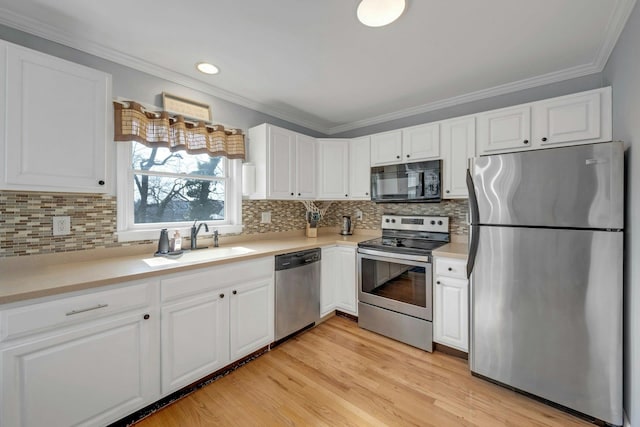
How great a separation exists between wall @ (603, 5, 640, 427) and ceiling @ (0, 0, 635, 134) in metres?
0.21

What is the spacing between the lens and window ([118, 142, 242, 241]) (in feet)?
6.41

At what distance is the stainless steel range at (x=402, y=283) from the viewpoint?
2254 mm

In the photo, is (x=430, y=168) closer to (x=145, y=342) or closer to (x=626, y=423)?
(x=626, y=423)

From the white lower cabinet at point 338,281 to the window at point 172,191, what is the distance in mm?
1015

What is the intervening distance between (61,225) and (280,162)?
1.75 m

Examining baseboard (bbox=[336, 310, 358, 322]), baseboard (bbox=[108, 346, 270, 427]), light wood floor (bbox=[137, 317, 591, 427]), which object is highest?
baseboard (bbox=[336, 310, 358, 322])

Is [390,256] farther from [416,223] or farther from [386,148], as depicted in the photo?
[386,148]

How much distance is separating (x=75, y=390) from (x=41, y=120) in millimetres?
1418

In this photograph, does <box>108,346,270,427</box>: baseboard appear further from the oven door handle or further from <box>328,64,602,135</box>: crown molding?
<box>328,64,602,135</box>: crown molding

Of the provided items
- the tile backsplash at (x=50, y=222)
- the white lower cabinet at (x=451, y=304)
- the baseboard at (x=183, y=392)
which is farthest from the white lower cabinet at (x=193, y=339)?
the white lower cabinet at (x=451, y=304)

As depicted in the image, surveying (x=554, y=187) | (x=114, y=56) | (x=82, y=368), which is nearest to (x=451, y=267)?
(x=554, y=187)

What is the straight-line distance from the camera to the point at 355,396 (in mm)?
1734

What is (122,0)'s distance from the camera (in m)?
1.39

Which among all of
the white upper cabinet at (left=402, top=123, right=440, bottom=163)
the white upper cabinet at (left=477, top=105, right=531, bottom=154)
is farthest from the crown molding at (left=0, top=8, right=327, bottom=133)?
the white upper cabinet at (left=477, top=105, right=531, bottom=154)
